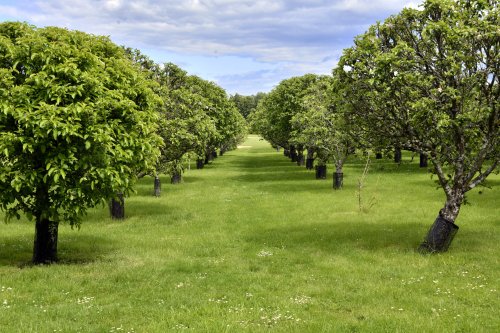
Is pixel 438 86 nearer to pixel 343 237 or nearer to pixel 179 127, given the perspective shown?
pixel 343 237

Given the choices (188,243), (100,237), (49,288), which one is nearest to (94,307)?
(49,288)

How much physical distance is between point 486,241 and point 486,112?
6724 millimetres

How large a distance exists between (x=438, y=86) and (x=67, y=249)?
57.6ft

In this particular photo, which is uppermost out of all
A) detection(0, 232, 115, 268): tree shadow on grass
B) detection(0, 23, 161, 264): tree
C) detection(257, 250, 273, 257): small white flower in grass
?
detection(0, 23, 161, 264): tree

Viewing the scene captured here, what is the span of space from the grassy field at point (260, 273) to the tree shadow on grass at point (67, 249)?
8 cm

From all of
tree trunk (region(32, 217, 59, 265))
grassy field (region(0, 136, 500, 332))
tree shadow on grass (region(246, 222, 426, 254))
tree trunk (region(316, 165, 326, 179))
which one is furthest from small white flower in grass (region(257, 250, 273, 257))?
tree trunk (region(316, 165, 326, 179))

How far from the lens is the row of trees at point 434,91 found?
17.3 metres

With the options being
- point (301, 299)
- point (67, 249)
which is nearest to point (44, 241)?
point (67, 249)

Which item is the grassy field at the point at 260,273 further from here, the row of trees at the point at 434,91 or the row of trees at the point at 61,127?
the row of trees at the point at 434,91

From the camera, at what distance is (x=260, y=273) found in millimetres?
16281

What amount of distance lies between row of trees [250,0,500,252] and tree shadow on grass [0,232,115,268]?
12.9 m

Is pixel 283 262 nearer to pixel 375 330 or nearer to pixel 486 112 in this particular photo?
pixel 375 330

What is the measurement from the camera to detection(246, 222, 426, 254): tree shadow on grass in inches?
803

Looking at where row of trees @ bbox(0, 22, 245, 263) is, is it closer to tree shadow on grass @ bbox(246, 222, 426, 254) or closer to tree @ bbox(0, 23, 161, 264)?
tree @ bbox(0, 23, 161, 264)
